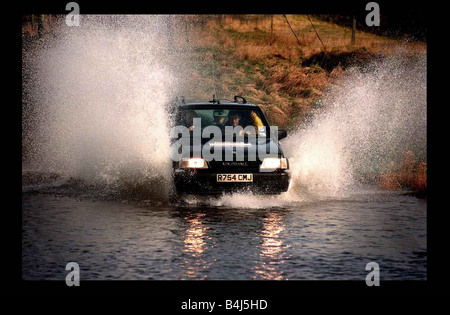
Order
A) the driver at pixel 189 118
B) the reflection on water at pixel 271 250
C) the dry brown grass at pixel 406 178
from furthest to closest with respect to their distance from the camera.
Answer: the dry brown grass at pixel 406 178
the driver at pixel 189 118
the reflection on water at pixel 271 250

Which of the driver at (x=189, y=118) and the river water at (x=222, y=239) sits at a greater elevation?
the driver at (x=189, y=118)

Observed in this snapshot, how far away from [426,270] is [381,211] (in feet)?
13.9

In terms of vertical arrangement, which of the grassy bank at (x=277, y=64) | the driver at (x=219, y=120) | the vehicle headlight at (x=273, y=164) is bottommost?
the vehicle headlight at (x=273, y=164)

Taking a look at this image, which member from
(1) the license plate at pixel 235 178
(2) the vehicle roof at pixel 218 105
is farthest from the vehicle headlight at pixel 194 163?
(2) the vehicle roof at pixel 218 105

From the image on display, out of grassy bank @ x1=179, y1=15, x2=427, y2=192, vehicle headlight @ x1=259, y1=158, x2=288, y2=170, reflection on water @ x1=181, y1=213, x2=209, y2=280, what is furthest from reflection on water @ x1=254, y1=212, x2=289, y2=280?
grassy bank @ x1=179, y1=15, x2=427, y2=192

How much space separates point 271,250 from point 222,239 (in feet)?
2.95

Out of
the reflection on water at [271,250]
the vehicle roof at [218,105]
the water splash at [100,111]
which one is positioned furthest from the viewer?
the water splash at [100,111]

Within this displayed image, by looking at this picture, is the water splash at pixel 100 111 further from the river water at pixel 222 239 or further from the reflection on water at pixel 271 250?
Answer: the reflection on water at pixel 271 250

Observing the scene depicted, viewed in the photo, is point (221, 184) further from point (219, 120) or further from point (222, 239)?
point (222, 239)

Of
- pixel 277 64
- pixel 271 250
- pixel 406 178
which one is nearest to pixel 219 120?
pixel 406 178

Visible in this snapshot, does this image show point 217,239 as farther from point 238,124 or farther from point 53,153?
point 53,153

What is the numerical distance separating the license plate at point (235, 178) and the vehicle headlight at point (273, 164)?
0.28 meters

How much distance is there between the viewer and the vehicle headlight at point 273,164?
43.0 ft
